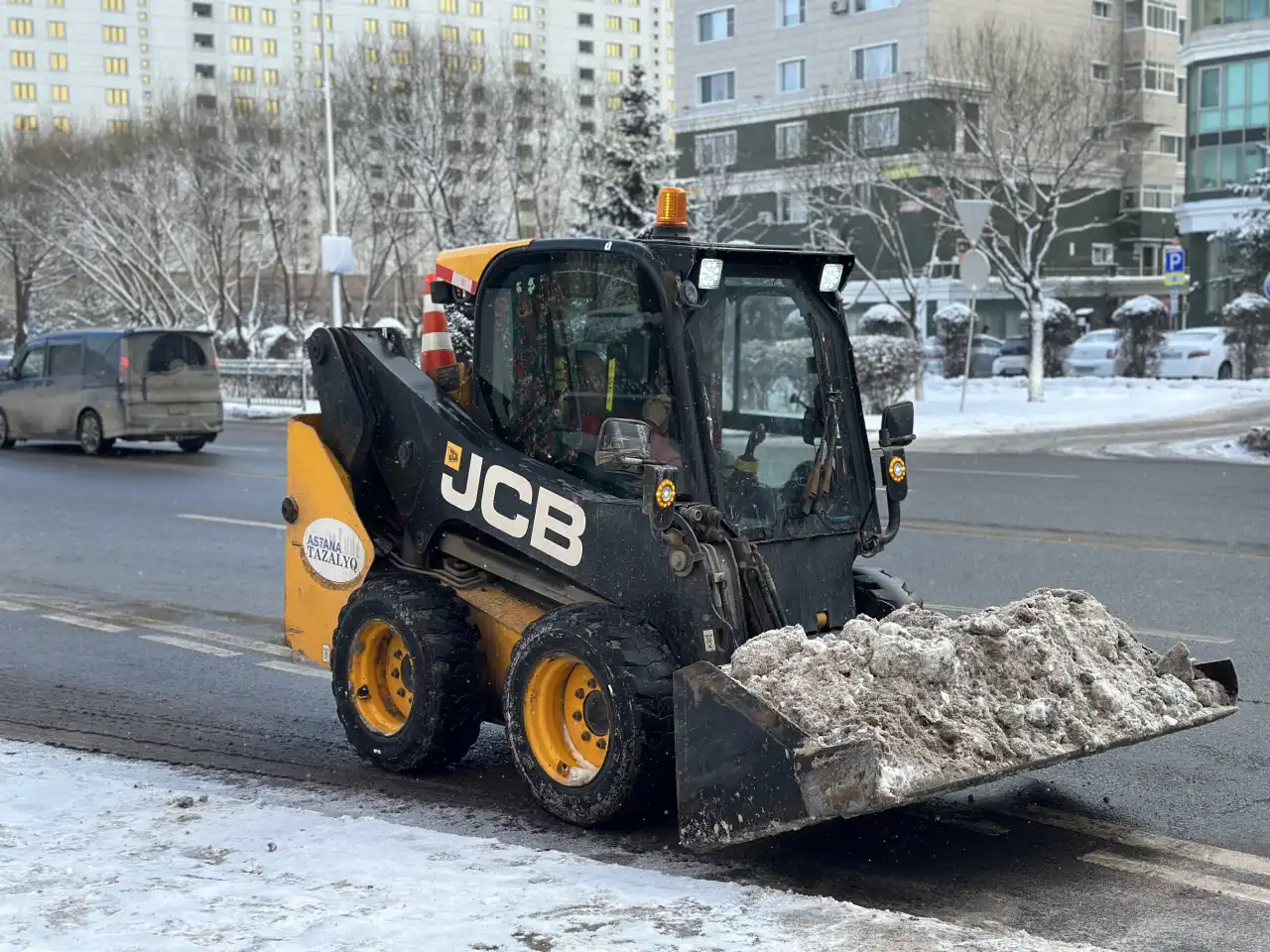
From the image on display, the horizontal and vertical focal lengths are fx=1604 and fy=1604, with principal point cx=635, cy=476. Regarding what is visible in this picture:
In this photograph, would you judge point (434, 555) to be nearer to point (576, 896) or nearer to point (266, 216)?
point (576, 896)

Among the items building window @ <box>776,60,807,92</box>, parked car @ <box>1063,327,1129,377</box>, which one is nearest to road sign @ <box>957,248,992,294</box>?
parked car @ <box>1063,327,1129,377</box>

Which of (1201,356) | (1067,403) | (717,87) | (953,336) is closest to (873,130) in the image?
(953,336)

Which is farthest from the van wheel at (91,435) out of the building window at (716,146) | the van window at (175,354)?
the building window at (716,146)

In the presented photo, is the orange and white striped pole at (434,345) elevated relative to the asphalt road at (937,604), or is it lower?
elevated

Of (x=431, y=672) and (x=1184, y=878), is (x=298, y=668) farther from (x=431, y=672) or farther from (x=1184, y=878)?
(x=1184, y=878)

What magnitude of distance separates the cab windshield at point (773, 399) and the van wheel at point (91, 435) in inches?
699

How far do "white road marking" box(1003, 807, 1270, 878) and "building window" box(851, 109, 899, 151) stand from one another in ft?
112

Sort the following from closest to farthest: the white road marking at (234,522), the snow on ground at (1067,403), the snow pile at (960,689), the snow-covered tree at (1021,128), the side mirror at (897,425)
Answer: the snow pile at (960,689) → the side mirror at (897,425) → the white road marking at (234,522) → the snow on ground at (1067,403) → the snow-covered tree at (1021,128)

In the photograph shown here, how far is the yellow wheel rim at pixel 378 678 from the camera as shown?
248 inches

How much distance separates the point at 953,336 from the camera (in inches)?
1522

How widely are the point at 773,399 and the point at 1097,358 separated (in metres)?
32.7

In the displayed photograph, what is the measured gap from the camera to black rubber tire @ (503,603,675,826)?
5145mm

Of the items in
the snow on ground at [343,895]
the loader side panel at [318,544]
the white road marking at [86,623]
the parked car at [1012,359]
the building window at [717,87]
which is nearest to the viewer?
the snow on ground at [343,895]

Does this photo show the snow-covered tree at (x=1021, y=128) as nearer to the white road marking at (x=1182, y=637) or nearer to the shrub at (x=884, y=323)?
the shrub at (x=884, y=323)
